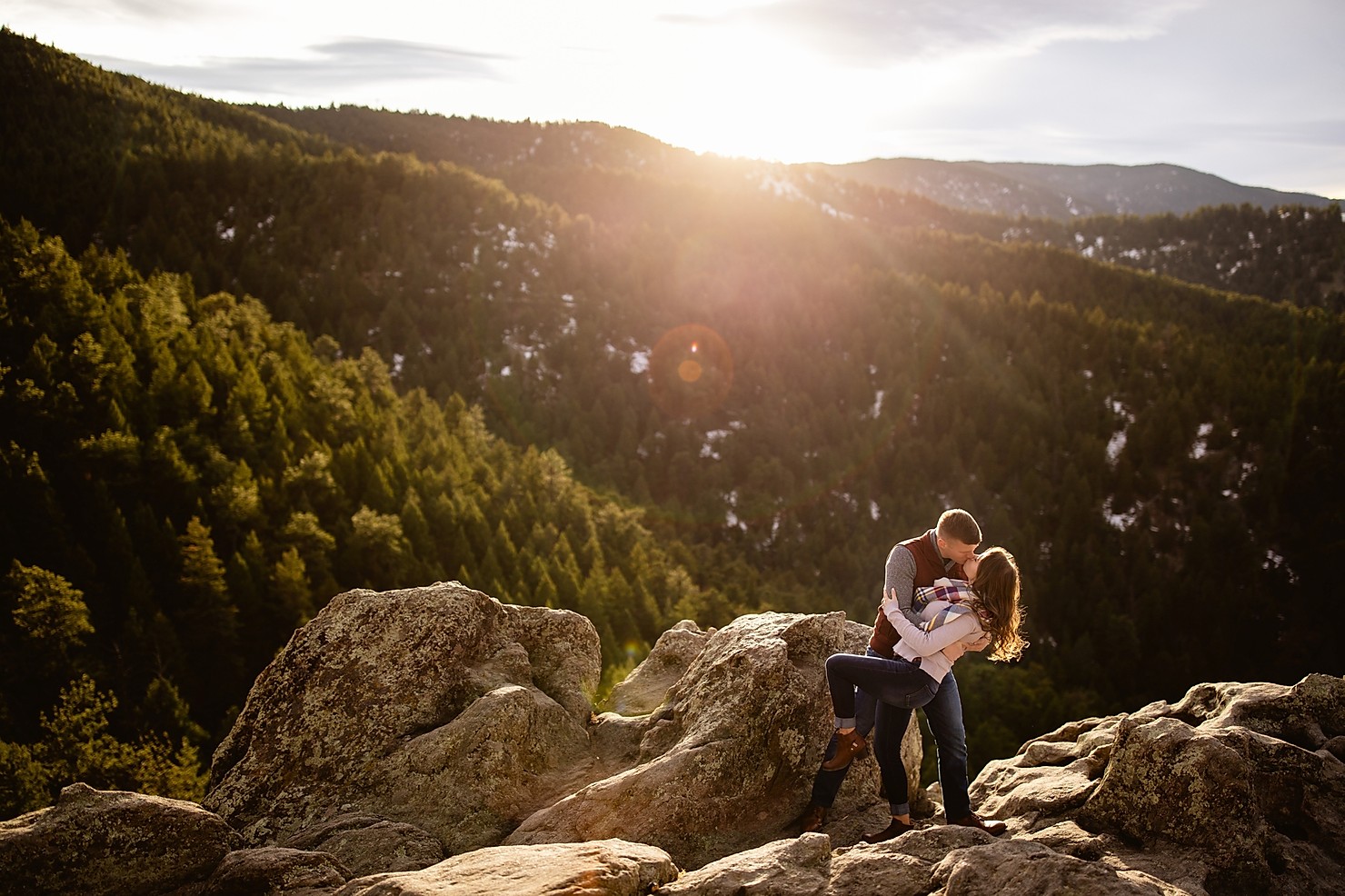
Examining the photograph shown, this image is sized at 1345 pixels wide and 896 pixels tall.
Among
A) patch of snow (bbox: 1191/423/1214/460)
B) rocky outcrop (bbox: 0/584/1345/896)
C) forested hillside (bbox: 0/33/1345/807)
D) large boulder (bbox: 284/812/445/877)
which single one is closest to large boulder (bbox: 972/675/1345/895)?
rocky outcrop (bbox: 0/584/1345/896)

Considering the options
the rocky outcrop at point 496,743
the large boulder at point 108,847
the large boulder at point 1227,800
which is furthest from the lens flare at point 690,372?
the large boulder at point 108,847

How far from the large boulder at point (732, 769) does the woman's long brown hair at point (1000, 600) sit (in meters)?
3.96

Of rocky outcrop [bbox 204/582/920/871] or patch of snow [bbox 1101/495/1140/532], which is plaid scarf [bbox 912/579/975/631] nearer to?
rocky outcrop [bbox 204/582/920/871]

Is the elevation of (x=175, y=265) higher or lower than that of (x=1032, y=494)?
higher

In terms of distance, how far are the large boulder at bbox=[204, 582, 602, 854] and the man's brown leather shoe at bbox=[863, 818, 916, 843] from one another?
503 cm

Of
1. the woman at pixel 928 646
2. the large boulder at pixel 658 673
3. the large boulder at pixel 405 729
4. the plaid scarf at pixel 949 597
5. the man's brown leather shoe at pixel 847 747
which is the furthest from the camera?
the large boulder at pixel 658 673

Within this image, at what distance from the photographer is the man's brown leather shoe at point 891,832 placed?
402 inches

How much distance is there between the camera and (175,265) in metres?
155

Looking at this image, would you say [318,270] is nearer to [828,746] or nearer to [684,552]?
[684,552]

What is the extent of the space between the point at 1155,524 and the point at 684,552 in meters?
103

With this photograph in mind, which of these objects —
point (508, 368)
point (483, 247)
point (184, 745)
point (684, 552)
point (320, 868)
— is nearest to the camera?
point (320, 868)

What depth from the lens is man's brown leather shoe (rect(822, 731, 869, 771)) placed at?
10594 mm

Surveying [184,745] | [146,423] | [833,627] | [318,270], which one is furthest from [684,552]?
[318,270]

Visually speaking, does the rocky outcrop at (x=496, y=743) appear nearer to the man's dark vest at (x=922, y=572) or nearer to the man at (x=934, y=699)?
the man at (x=934, y=699)
